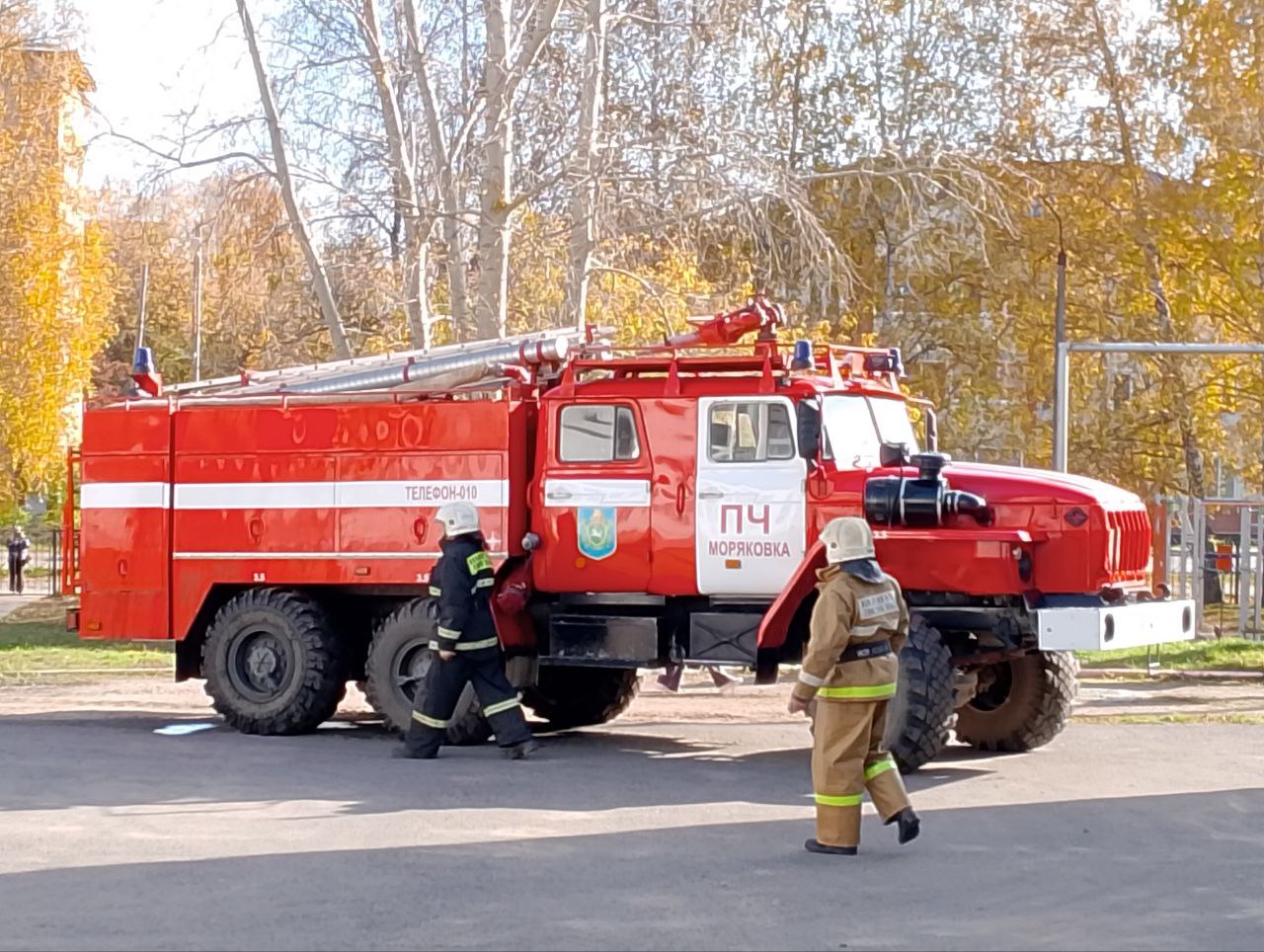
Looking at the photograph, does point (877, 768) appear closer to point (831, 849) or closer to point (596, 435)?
point (831, 849)

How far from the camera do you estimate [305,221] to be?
894 inches

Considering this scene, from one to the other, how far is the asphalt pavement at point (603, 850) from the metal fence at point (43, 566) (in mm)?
22059

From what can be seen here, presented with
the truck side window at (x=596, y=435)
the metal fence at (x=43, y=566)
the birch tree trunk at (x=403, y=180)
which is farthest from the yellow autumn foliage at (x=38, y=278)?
the truck side window at (x=596, y=435)

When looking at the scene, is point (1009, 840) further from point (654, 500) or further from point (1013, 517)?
point (654, 500)

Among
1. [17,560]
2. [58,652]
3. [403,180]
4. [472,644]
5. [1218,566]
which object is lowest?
[58,652]

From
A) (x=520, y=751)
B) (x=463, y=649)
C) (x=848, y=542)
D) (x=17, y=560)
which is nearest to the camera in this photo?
(x=848, y=542)

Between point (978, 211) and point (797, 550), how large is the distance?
1055 centimetres

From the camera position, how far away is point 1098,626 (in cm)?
1200

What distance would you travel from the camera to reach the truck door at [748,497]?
13258mm

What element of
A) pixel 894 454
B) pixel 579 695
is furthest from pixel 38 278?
pixel 894 454

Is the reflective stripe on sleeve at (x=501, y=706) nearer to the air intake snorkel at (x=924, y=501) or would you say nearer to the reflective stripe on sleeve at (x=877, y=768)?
the air intake snorkel at (x=924, y=501)

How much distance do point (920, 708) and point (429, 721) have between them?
11.3ft

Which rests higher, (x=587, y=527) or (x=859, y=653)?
(x=587, y=527)

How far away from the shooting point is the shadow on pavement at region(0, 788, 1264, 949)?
759 cm
